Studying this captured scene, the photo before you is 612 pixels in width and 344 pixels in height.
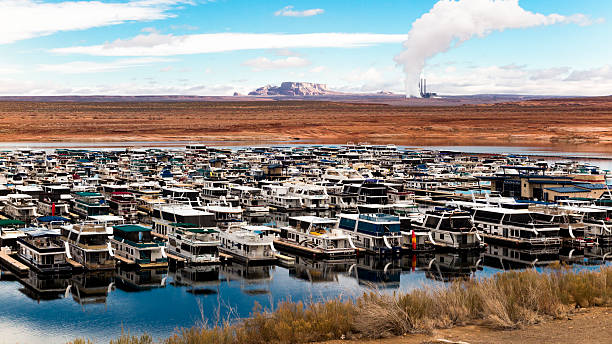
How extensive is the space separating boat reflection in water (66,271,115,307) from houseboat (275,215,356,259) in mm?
12341

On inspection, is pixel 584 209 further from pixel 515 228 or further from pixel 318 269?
pixel 318 269

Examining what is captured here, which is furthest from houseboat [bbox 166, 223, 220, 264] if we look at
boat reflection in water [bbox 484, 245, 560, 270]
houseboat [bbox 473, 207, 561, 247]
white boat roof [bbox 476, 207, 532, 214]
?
white boat roof [bbox 476, 207, 532, 214]

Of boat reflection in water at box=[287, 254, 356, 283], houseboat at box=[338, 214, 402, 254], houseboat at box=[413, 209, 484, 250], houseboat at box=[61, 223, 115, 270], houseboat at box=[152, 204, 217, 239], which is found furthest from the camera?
houseboat at box=[152, 204, 217, 239]

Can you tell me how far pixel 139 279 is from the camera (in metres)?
37.8

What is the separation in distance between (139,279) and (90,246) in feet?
13.6

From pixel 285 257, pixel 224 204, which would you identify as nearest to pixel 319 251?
pixel 285 257

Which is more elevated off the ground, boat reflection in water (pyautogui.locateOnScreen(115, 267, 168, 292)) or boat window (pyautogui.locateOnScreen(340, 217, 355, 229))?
boat window (pyautogui.locateOnScreen(340, 217, 355, 229))

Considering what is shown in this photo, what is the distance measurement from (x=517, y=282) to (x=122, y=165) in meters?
74.6

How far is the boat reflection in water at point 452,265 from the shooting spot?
133 feet

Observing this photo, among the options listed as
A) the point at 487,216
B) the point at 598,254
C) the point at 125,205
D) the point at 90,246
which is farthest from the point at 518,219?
the point at 125,205

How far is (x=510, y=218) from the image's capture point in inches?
1977

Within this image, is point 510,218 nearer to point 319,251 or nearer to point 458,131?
point 319,251

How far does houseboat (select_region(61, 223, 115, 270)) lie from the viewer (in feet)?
128

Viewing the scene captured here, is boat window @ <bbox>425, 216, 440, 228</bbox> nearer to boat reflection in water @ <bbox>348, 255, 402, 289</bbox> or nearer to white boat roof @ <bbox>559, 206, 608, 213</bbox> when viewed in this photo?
boat reflection in water @ <bbox>348, 255, 402, 289</bbox>
